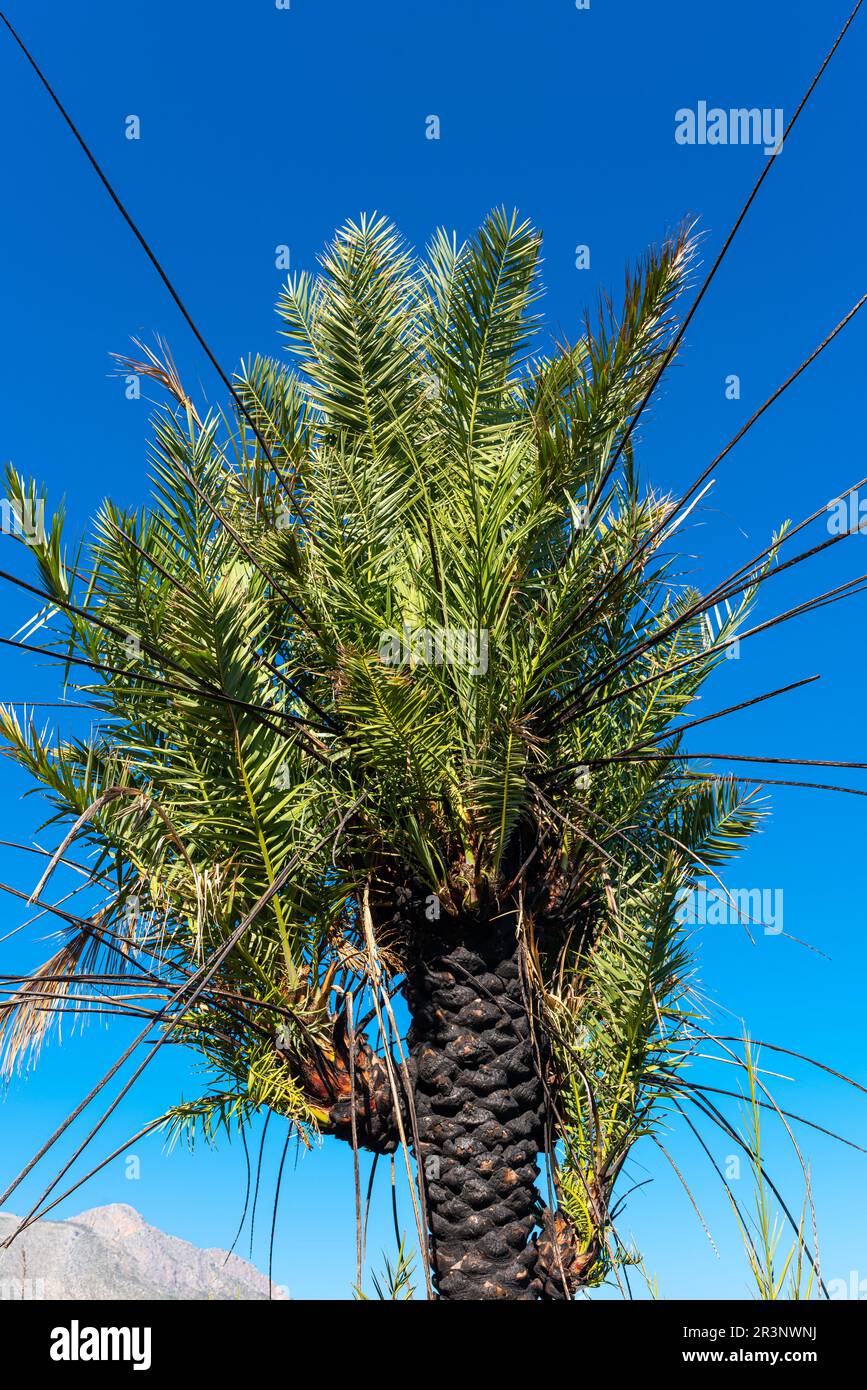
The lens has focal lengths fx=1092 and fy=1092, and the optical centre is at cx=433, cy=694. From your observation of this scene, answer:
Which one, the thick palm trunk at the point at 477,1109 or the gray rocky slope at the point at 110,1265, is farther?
the gray rocky slope at the point at 110,1265

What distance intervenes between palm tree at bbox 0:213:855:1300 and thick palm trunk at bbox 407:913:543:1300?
13mm

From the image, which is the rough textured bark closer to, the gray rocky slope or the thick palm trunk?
the thick palm trunk

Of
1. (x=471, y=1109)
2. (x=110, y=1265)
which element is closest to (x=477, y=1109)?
(x=471, y=1109)

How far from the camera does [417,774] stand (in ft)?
14.9

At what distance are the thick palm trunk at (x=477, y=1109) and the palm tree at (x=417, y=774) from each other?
0.01 meters

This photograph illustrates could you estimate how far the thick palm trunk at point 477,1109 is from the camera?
442 centimetres

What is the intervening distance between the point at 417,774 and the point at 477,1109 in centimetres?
141

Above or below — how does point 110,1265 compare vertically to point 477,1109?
below

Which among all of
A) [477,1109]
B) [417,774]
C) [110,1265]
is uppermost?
[417,774]

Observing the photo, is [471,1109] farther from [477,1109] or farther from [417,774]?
[417,774]

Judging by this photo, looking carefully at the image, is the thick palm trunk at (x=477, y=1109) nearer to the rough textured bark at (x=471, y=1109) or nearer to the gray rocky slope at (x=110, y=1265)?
the rough textured bark at (x=471, y=1109)

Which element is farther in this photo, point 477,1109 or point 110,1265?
point 110,1265

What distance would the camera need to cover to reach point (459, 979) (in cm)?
466

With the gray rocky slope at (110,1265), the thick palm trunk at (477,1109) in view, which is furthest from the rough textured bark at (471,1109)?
the gray rocky slope at (110,1265)
